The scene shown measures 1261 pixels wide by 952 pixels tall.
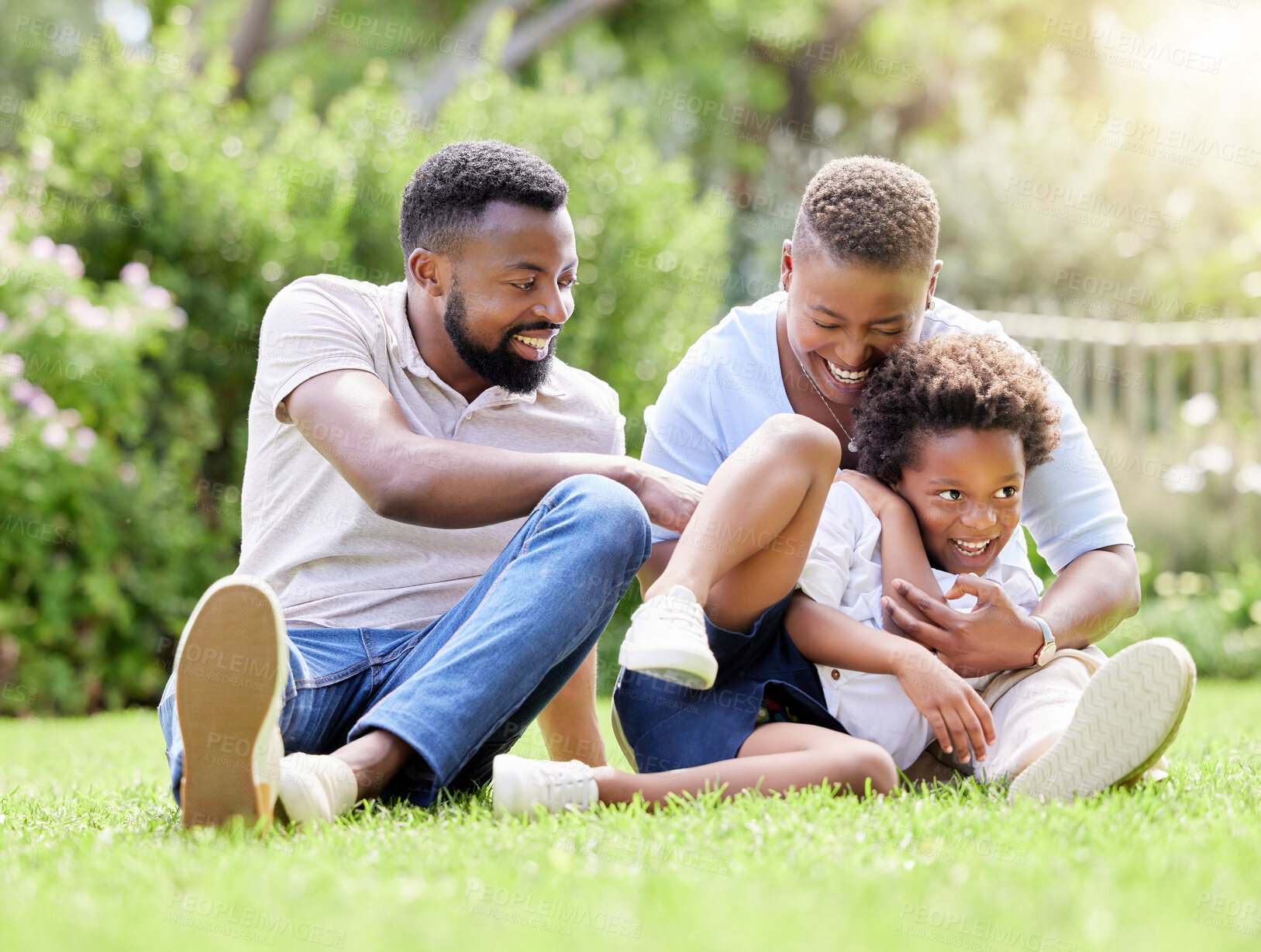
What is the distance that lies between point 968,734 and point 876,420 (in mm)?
814

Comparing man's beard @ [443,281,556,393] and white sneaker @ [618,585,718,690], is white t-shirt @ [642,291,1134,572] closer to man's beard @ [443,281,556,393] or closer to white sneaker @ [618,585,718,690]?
man's beard @ [443,281,556,393]

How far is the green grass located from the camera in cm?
153

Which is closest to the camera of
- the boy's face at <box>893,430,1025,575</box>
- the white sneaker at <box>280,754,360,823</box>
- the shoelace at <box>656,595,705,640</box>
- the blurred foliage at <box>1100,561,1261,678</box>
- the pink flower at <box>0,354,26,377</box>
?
the white sneaker at <box>280,754,360,823</box>

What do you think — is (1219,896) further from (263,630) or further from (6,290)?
(6,290)

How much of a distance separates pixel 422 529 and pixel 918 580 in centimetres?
118

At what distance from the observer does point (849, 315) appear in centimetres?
291

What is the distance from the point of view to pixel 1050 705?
2.62 metres

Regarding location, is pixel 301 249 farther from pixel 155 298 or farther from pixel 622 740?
pixel 622 740

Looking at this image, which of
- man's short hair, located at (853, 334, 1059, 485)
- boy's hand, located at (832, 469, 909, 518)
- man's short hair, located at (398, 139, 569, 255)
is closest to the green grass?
boy's hand, located at (832, 469, 909, 518)

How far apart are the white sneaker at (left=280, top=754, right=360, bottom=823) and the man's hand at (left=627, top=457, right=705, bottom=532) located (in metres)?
0.84

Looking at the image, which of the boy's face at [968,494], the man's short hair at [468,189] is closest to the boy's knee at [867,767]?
the boy's face at [968,494]

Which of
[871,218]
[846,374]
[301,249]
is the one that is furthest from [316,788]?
[301,249]

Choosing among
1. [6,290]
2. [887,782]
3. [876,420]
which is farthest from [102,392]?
[887,782]

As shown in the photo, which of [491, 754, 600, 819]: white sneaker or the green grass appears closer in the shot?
the green grass
